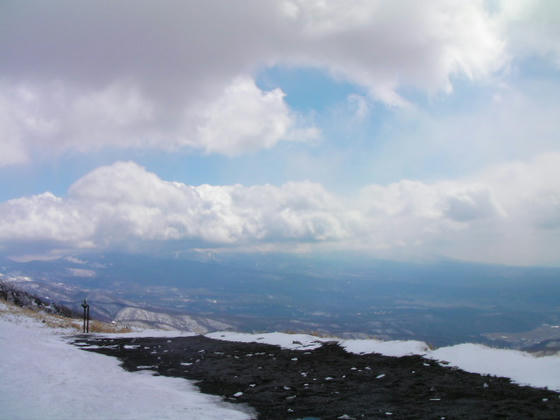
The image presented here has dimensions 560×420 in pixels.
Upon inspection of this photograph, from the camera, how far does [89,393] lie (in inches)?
390

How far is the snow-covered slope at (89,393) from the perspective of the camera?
8.20 meters

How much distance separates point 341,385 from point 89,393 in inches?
284

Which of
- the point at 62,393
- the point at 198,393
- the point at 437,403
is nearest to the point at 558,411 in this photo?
the point at 437,403

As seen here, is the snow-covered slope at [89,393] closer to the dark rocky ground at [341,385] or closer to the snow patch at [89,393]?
the snow patch at [89,393]

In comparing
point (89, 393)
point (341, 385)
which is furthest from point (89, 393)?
point (341, 385)

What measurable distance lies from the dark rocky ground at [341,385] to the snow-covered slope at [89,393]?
1.07m

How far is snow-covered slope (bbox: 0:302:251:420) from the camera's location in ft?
26.9

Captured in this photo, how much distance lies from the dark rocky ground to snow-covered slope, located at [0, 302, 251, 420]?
1070 millimetres

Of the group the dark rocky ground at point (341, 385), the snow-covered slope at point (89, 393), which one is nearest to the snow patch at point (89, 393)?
the snow-covered slope at point (89, 393)

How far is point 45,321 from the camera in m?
29.1

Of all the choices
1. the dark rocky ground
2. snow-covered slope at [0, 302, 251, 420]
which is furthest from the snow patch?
the dark rocky ground

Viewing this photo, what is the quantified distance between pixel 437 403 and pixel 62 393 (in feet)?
31.0

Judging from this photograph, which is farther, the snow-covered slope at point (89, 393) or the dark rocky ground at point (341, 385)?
the dark rocky ground at point (341, 385)

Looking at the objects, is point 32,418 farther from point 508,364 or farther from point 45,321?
point 45,321
